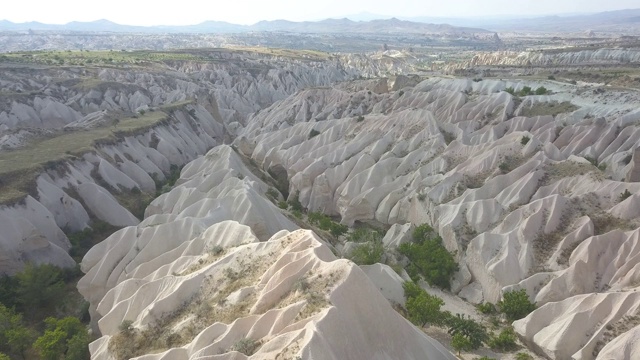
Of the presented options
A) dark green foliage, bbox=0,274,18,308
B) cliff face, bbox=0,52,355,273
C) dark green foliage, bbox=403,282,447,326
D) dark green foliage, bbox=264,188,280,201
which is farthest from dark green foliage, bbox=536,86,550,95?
dark green foliage, bbox=0,274,18,308

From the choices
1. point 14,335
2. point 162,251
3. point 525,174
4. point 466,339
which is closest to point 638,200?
point 525,174

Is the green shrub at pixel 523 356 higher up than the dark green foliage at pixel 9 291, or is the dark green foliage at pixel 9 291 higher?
the dark green foliage at pixel 9 291

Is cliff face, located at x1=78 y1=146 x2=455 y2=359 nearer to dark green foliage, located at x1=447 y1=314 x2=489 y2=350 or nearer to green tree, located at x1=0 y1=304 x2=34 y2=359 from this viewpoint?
green tree, located at x1=0 y1=304 x2=34 y2=359

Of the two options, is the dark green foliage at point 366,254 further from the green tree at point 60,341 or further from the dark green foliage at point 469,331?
the green tree at point 60,341

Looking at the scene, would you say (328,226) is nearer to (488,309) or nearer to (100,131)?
(488,309)

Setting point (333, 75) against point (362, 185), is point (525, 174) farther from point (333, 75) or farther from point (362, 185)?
point (333, 75)

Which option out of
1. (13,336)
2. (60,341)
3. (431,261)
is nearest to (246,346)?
(60,341)

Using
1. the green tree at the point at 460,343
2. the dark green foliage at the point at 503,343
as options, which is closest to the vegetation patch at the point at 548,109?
the dark green foliage at the point at 503,343
